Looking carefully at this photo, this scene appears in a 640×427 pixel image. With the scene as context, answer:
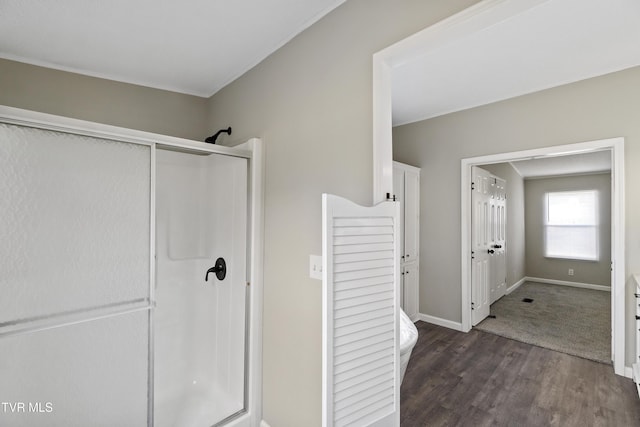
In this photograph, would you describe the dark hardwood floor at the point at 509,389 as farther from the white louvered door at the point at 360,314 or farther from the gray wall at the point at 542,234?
the gray wall at the point at 542,234

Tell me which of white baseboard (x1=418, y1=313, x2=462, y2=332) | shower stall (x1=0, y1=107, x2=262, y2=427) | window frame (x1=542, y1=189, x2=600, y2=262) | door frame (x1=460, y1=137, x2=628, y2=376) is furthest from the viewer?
window frame (x1=542, y1=189, x2=600, y2=262)

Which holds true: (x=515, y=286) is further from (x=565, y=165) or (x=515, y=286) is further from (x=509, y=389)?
(x=509, y=389)

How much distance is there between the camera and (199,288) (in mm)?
2330

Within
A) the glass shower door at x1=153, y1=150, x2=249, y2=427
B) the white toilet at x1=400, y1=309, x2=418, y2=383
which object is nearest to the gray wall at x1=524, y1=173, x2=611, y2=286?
the white toilet at x1=400, y1=309, x2=418, y2=383

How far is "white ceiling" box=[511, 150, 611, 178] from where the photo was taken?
13.9ft

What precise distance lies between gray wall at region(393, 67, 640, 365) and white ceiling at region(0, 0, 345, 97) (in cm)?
259

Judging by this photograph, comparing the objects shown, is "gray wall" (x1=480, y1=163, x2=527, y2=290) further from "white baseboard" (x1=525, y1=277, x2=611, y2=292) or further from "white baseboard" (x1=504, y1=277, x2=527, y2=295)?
"white baseboard" (x1=525, y1=277, x2=611, y2=292)

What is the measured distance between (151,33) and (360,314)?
6.45 ft

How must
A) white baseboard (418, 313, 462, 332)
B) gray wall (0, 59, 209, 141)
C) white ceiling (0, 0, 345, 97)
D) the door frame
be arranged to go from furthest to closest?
1. white baseboard (418, 313, 462, 332)
2. the door frame
3. gray wall (0, 59, 209, 141)
4. white ceiling (0, 0, 345, 97)

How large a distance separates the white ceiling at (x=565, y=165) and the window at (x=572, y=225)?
1.80 feet

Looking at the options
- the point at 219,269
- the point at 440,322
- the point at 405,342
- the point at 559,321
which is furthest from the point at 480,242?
the point at 219,269

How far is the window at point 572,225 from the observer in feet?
18.8

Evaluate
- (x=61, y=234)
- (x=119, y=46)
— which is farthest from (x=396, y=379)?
(x=119, y=46)

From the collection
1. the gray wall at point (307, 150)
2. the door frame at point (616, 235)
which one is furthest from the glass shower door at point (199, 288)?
the door frame at point (616, 235)
